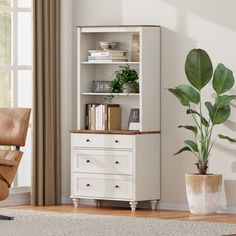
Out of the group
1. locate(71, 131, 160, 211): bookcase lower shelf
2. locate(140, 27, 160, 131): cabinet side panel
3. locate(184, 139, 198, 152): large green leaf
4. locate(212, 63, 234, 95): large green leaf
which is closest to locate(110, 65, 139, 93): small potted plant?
locate(140, 27, 160, 131): cabinet side panel

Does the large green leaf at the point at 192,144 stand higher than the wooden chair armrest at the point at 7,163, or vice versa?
the large green leaf at the point at 192,144

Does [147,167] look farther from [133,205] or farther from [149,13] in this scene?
[149,13]

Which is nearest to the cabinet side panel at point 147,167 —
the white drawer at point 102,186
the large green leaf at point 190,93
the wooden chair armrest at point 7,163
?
the white drawer at point 102,186

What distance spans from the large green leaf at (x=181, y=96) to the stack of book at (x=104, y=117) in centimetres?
82

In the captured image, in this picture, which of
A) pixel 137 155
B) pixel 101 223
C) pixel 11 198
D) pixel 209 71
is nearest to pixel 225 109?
pixel 209 71

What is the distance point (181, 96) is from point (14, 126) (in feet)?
5.27

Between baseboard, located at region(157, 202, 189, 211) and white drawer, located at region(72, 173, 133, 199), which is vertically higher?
white drawer, located at region(72, 173, 133, 199)

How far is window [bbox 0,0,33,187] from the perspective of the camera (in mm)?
9188

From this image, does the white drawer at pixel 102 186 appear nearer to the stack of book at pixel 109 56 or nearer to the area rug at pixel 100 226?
the area rug at pixel 100 226

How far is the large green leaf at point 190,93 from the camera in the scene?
8445 millimetres

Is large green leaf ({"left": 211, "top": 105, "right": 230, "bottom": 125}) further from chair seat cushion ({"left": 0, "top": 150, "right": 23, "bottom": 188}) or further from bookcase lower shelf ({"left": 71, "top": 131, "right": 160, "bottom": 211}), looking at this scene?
chair seat cushion ({"left": 0, "top": 150, "right": 23, "bottom": 188})

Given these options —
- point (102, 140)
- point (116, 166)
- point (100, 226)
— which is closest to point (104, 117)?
point (102, 140)

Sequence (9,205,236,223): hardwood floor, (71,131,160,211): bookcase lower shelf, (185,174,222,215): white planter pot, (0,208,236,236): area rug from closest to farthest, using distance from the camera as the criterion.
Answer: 1. (0,208,236,236): area rug
2. (9,205,236,223): hardwood floor
3. (185,174,222,215): white planter pot
4. (71,131,160,211): bookcase lower shelf

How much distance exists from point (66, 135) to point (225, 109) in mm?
1877
